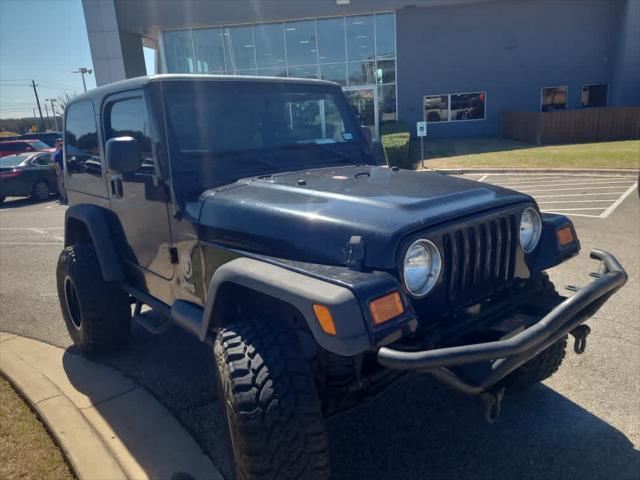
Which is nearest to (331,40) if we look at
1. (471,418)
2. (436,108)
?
(436,108)

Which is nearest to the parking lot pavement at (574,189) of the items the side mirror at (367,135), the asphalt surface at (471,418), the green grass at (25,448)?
the asphalt surface at (471,418)

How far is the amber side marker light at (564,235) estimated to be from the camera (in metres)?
2.99

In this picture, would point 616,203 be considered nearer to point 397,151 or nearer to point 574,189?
point 574,189

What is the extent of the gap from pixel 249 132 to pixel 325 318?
5.75 feet

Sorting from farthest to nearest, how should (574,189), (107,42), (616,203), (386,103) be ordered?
(386,103), (107,42), (574,189), (616,203)

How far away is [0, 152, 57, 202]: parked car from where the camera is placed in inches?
574

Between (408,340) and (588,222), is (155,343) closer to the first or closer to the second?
(408,340)

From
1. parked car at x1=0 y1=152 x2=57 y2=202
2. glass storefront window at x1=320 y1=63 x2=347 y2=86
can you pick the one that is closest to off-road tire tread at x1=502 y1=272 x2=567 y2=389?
parked car at x1=0 y1=152 x2=57 y2=202

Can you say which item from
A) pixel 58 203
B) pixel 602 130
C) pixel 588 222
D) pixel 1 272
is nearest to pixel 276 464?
pixel 1 272

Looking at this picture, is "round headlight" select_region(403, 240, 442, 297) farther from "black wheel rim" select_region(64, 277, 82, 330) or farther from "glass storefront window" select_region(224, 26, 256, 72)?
"glass storefront window" select_region(224, 26, 256, 72)

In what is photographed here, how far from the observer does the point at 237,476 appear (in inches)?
94.2

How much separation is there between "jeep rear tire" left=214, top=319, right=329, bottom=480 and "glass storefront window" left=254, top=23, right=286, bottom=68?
21.3 metres

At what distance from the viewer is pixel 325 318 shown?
1962mm

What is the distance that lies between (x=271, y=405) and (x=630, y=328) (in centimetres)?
348
